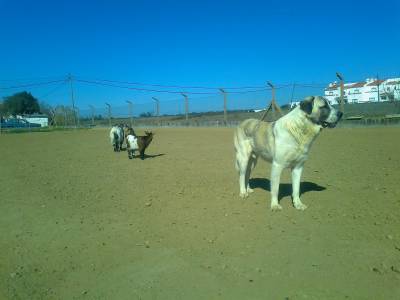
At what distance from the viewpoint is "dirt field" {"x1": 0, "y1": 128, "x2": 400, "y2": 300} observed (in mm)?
3979

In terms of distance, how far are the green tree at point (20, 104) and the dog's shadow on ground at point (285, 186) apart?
100215mm

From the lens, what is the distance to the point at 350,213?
6.24m

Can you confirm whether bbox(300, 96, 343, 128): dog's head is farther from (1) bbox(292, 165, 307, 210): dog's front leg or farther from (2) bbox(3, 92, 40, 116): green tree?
(2) bbox(3, 92, 40, 116): green tree

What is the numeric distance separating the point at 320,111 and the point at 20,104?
104 meters

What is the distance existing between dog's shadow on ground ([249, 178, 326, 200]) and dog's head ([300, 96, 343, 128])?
183 centimetres

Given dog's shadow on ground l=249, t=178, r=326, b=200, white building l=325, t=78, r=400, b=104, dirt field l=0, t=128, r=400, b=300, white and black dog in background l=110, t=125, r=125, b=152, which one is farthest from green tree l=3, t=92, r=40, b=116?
dog's shadow on ground l=249, t=178, r=326, b=200

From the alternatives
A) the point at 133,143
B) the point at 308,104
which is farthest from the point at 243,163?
the point at 133,143

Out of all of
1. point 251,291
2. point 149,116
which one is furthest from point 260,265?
point 149,116

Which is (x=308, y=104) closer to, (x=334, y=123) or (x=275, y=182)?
(x=334, y=123)

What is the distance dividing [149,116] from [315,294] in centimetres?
5521

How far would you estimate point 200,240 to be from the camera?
5254 mm

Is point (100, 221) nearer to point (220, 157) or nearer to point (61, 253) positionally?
point (61, 253)

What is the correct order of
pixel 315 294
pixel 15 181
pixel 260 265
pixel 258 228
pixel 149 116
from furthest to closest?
1. pixel 149 116
2. pixel 15 181
3. pixel 258 228
4. pixel 260 265
5. pixel 315 294

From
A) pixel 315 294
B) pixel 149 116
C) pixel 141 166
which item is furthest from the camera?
pixel 149 116
